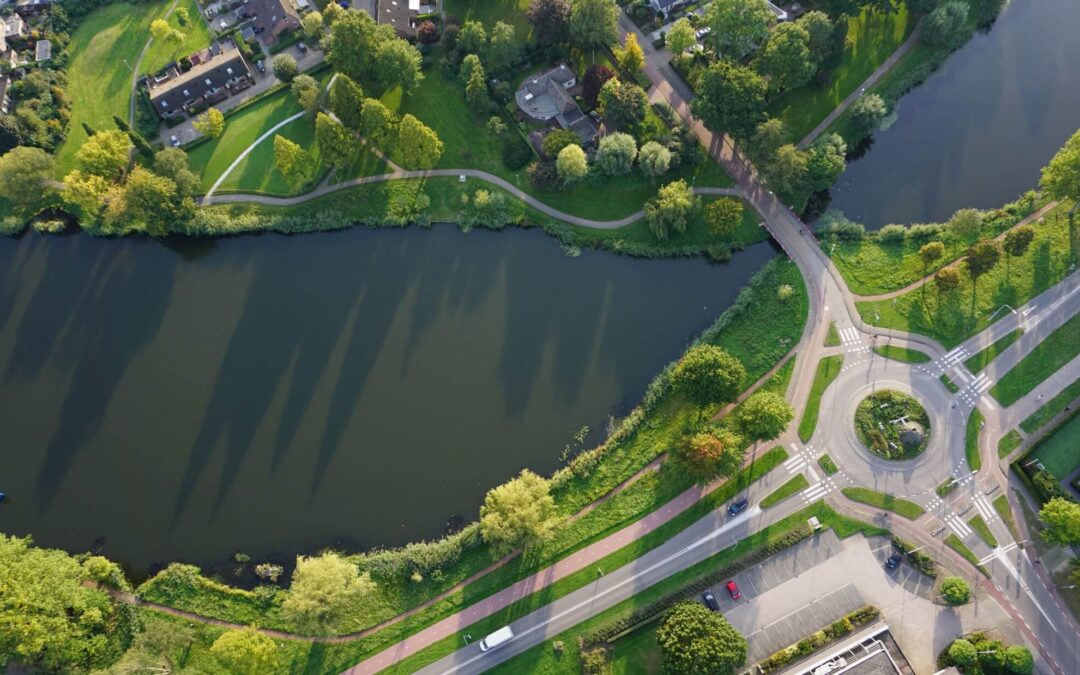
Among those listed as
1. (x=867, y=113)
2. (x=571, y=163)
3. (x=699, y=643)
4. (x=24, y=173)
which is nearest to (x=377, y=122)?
(x=571, y=163)

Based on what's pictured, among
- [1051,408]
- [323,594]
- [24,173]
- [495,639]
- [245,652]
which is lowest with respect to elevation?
[1051,408]

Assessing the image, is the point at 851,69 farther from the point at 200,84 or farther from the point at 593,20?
the point at 200,84

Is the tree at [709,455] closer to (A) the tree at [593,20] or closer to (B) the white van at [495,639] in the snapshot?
(B) the white van at [495,639]

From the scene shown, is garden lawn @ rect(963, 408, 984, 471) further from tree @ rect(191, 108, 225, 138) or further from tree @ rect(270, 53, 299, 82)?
tree @ rect(191, 108, 225, 138)

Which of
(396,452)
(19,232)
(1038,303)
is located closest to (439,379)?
(396,452)

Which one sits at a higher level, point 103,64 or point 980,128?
point 103,64

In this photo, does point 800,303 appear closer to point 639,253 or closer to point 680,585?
point 639,253
